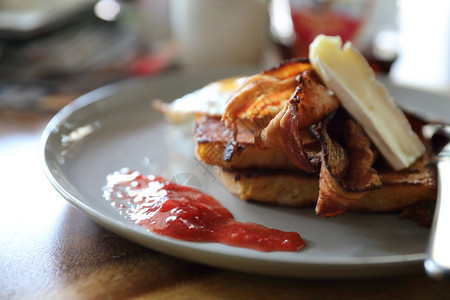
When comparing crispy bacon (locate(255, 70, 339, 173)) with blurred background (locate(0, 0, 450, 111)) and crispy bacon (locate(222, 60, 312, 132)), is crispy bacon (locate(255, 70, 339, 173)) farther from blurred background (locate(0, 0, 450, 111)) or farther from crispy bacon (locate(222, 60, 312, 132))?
blurred background (locate(0, 0, 450, 111))

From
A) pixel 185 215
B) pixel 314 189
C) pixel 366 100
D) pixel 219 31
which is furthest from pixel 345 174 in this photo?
pixel 219 31

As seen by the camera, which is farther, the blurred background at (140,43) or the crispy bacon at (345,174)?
the blurred background at (140,43)

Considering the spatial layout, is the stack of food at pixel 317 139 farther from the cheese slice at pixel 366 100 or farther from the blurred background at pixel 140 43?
the blurred background at pixel 140 43

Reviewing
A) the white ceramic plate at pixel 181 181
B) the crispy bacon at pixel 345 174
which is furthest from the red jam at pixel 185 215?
the crispy bacon at pixel 345 174

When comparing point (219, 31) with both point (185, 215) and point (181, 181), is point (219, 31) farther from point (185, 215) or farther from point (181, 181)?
point (185, 215)

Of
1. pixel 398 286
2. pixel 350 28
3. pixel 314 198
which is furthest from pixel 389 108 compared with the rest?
pixel 350 28

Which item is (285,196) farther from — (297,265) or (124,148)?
(124,148)

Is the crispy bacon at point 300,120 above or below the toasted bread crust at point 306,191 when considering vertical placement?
above

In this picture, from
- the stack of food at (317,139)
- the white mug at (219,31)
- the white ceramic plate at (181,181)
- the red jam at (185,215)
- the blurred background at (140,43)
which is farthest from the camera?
the white mug at (219,31)
